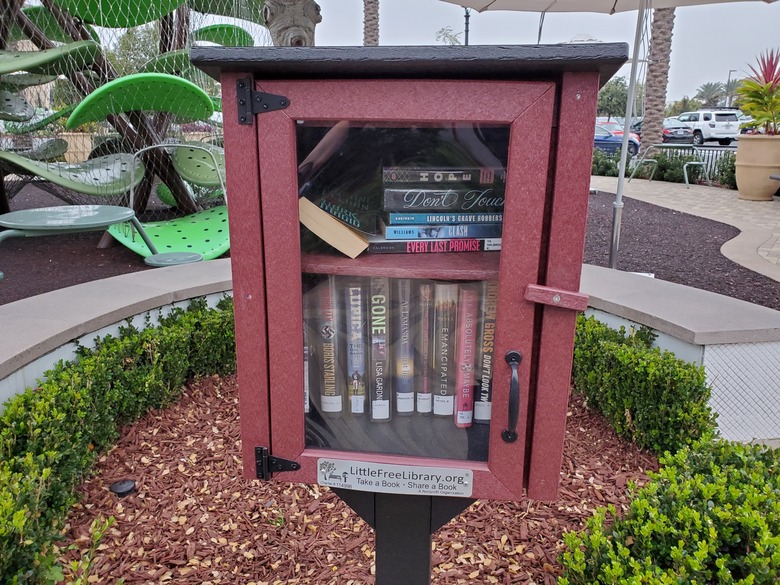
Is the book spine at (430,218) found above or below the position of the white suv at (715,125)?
below

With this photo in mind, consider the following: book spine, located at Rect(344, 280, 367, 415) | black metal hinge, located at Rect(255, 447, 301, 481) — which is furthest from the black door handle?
black metal hinge, located at Rect(255, 447, 301, 481)

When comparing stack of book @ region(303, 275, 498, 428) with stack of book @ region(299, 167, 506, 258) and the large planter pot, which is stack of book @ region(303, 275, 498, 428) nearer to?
stack of book @ region(299, 167, 506, 258)

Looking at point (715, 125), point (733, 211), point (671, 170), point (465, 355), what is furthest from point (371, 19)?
point (465, 355)

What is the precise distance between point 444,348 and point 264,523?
52.6 inches

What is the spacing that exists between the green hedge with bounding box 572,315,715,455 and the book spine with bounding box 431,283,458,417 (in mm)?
1364

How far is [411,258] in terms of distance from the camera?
1235mm

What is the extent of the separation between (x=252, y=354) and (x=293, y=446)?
0.23m

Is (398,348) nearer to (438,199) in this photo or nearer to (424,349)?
(424,349)

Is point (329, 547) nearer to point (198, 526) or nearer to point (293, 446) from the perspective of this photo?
point (198, 526)

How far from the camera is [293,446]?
1273 mm

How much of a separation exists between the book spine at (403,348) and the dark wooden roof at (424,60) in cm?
43

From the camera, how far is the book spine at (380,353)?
1265mm

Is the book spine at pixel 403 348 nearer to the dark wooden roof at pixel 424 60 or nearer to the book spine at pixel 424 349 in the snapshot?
the book spine at pixel 424 349

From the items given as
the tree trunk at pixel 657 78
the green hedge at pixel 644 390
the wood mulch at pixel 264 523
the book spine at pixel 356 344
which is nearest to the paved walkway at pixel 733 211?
the tree trunk at pixel 657 78
